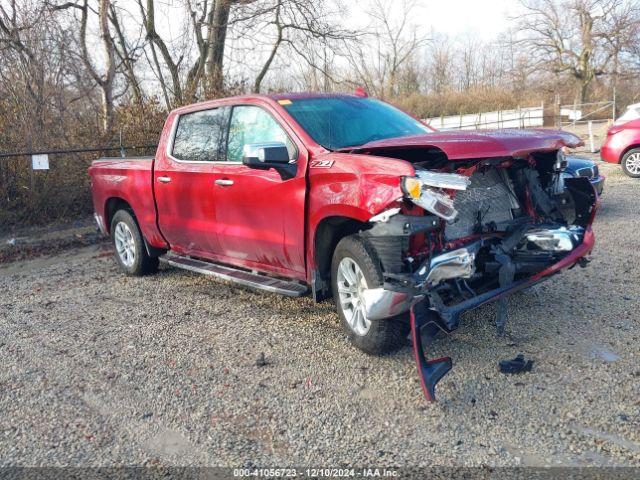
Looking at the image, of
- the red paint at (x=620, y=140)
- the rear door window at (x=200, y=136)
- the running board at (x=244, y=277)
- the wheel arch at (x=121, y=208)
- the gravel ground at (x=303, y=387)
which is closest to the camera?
the gravel ground at (x=303, y=387)

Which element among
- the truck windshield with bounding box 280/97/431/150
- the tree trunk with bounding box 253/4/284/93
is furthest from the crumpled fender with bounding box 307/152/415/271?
the tree trunk with bounding box 253/4/284/93

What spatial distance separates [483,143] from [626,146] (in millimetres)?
10030

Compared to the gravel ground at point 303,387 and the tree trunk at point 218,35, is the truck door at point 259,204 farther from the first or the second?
the tree trunk at point 218,35

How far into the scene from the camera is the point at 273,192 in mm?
4746

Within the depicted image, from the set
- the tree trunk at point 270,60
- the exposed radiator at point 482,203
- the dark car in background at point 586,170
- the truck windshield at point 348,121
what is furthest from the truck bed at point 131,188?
the tree trunk at point 270,60

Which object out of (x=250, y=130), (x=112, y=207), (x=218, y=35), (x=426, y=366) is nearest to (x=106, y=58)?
(x=218, y=35)

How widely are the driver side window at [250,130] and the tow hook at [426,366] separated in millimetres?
1859

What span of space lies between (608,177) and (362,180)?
1065 cm

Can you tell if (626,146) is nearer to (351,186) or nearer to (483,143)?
(483,143)

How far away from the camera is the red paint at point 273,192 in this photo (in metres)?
3.84

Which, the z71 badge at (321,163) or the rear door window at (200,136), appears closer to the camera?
the z71 badge at (321,163)

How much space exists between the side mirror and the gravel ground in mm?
1398

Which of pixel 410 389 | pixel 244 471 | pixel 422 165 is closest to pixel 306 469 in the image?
pixel 244 471

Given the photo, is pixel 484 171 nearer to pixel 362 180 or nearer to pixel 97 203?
pixel 362 180
